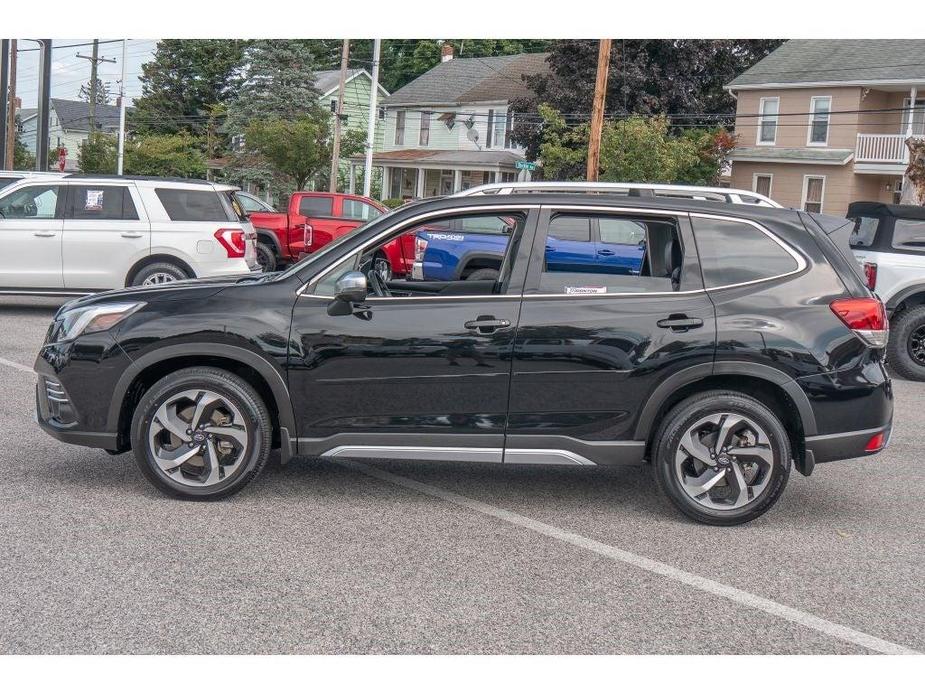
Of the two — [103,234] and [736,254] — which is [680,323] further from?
[103,234]

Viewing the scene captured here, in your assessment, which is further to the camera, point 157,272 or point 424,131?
point 424,131

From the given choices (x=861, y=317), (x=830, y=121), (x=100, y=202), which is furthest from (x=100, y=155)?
(x=861, y=317)

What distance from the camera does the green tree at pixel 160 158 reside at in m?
56.4

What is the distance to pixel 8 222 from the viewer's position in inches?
545

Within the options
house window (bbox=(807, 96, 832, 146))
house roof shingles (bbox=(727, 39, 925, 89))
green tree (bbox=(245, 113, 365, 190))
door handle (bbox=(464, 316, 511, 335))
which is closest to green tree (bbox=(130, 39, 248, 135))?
green tree (bbox=(245, 113, 365, 190))

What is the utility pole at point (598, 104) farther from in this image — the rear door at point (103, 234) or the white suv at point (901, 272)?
the rear door at point (103, 234)

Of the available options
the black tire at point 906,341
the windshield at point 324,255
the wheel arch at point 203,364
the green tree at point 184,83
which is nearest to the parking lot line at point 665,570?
the wheel arch at point 203,364

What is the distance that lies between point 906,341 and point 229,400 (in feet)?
30.3

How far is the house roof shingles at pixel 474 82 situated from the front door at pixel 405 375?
48854 millimetres

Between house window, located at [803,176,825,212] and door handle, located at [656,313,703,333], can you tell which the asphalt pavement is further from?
house window, located at [803,176,825,212]

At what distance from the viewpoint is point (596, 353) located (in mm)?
5953

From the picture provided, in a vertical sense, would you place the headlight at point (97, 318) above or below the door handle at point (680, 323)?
below

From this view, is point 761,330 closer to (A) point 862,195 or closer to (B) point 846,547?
(B) point 846,547

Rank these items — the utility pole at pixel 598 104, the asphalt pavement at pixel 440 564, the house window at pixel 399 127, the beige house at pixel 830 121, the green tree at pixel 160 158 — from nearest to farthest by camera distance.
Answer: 1. the asphalt pavement at pixel 440 564
2. the utility pole at pixel 598 104
3. the beige house at pixel 830 121
4. the green tree at pixel 160 158
5. the house window at pixel 399 127
